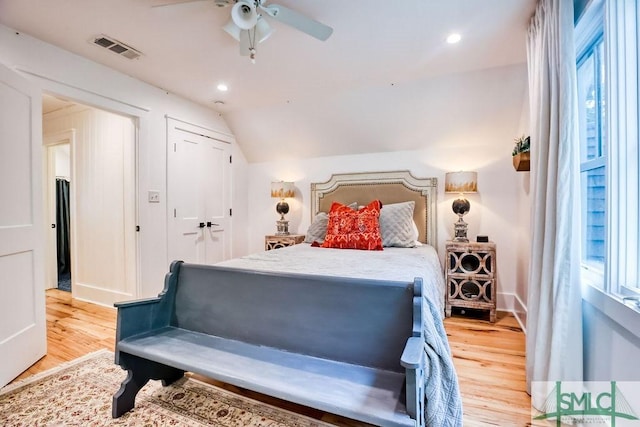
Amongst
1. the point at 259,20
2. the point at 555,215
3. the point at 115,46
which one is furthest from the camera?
the point at 115,46

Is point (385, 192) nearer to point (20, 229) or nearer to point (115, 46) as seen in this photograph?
point (115, 46)

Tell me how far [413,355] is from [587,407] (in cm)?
114

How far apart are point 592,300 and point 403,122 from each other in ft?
8.24

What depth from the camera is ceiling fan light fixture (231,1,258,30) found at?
1.68 meters

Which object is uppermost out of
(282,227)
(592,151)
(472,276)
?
(592,151)

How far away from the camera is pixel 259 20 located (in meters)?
1.82

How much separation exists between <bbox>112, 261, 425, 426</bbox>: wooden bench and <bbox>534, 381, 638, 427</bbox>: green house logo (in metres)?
0.84

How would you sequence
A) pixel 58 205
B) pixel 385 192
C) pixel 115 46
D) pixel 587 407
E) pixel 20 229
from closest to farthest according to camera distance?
pixel 587 407 → pixel 20 229 → pixel 115 46 → pixel 385 192 → pixel 58 205

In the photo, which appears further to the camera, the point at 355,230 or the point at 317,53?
the point at 355,230

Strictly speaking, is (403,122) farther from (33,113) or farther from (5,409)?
(5,409)

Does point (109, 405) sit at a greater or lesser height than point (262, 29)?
lesser

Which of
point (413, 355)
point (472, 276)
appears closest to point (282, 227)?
point (472, 276)

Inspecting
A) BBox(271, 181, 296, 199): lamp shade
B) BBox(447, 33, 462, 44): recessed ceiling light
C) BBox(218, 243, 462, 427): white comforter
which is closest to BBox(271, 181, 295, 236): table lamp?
BBox(271, 181, 296, 199): lamp shade

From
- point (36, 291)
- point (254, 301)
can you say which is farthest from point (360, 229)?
point (36, 291)
